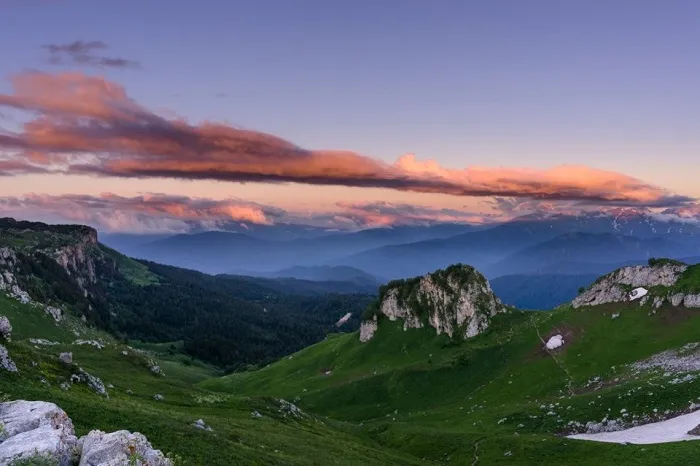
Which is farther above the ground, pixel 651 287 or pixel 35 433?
pixel 35 433

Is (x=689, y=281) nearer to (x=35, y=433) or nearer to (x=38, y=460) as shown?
(x=35, y=433)

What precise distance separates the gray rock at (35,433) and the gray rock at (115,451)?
1.03 meters

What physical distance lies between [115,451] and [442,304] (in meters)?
150

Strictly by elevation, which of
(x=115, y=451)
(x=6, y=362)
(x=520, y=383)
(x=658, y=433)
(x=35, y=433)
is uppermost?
(x=35, y=433)

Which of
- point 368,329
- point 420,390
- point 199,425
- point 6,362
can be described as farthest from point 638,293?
point 6,362

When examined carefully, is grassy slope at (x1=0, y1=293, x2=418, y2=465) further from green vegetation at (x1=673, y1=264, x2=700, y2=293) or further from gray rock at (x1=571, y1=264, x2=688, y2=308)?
green vegetation at (x1=673, y1=264, x2=700, y2=293)

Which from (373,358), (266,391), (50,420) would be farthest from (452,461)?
(266,391)

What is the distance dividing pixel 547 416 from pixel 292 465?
201 feet

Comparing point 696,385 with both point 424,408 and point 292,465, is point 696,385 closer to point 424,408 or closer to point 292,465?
point 424,408

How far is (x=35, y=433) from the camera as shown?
1054 inches

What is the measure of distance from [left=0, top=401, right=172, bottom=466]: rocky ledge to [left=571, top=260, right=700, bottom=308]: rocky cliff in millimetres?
133808

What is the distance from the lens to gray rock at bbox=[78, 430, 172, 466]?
25.6m

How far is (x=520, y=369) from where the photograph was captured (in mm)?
123500

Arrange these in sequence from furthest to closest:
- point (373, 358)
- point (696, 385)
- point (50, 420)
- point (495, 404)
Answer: point (373, 358), point (495, 404), point (696, 385), point (50, 420)
